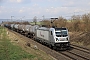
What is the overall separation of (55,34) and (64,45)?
74.1 inches

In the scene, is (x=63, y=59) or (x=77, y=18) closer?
(x=63, y=59)

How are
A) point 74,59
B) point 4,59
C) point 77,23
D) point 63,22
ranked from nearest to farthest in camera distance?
point 4,59 < point 74,59 < point 77,23 < point 63,22

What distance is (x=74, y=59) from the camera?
68.8ft

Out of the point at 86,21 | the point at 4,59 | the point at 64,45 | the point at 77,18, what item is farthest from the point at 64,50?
the point at 77,18

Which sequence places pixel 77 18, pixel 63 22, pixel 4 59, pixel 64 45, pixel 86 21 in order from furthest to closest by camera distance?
pixel 63 22, pixel 77 18, pixel 86 21, pixel 64 45, pixel 4 59

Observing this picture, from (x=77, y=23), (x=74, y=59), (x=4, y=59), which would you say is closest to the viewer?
(x=4, y=59)

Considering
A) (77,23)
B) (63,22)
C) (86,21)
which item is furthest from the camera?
(63,22)

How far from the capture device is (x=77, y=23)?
58938 millimetres

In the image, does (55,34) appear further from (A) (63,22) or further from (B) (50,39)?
(A) (63,22)

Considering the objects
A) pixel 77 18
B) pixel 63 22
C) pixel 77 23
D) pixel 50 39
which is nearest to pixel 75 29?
pixel 77 23

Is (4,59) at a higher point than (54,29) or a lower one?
lower

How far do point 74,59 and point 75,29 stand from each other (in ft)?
127

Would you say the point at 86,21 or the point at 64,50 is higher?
the point at 86,21

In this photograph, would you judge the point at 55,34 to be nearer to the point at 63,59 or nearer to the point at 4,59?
the point at 63,59
